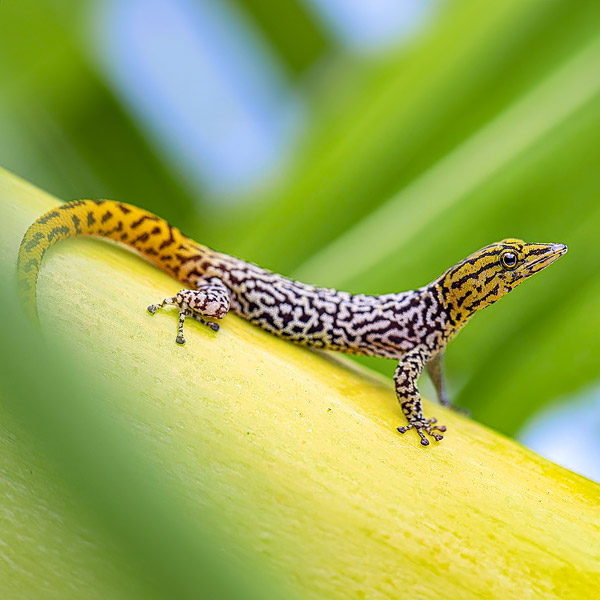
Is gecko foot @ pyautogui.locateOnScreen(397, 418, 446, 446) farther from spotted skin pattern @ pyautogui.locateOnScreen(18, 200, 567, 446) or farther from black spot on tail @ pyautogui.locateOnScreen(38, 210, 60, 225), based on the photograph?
black spot on tail @ pyautogui.locateOnScreen(38, 210, 60, 225)

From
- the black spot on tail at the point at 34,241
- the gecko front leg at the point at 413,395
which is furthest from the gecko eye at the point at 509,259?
the black spot on tail at the point at 34,241

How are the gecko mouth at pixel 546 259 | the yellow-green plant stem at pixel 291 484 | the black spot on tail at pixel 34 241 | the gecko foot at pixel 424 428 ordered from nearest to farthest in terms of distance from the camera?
the yellow-green plant stem at pixel 291 484 → the black spot on tail at pixel 34 241 → the gecko foot at pixel 424 428 → the gecko mouth at pixel 546 259

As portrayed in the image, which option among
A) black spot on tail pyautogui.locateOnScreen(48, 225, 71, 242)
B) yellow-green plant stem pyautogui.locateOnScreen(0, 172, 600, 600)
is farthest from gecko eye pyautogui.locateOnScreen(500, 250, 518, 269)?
black spot on tail pyautogui.locateOnScreen(48, 225, 71, 242)

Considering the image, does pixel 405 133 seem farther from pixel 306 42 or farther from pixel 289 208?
pixel 306 42

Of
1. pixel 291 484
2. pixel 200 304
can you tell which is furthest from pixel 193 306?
pixel 291 484

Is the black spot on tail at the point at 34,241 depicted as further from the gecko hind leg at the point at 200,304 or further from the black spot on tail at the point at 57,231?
the gecko hind leg at the point at 200,304

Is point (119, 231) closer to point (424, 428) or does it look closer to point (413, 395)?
Answer: point (413, 395)
